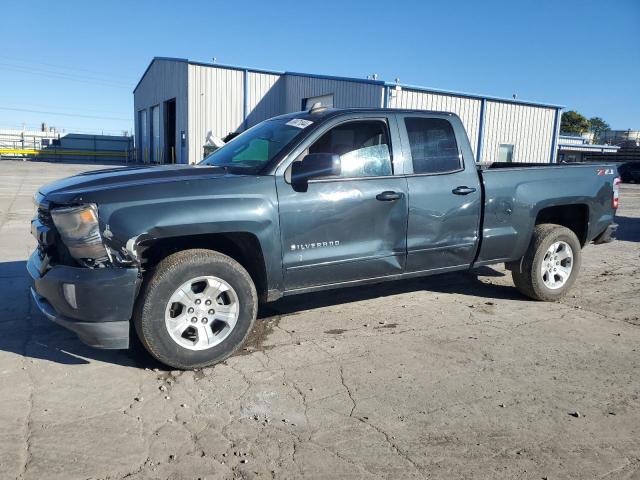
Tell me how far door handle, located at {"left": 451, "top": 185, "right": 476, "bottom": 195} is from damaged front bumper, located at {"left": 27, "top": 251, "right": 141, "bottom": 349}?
Result: 115 inches

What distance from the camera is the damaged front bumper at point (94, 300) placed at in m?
3.47

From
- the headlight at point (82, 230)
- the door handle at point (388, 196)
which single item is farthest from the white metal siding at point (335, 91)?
the headlight at point (82, 230)

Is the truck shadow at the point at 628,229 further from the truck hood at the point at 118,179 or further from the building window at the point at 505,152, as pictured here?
the building window at the point at 505,152

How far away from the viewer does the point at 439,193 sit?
191 inches

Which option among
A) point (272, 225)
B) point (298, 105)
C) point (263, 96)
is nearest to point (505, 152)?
point (298, 105)

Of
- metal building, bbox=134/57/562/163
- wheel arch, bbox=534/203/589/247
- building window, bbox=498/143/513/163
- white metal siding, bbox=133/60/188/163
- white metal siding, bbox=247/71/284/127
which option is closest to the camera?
wheel arch, bbox=534/203/589/247

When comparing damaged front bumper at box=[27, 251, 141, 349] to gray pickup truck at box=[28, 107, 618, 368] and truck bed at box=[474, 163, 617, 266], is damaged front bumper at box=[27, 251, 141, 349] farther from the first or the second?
truck bed at box=[474, 163, 617, 266]

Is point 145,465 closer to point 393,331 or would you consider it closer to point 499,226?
point 393,331

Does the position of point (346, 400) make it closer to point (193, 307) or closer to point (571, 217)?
point (193, 307)

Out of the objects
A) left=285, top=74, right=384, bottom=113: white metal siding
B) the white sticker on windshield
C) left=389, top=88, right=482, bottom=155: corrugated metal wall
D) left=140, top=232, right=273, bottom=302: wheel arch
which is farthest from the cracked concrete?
left=389, top=88, right=482, bottom=155: corrugated metal wall

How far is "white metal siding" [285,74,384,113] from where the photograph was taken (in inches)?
841

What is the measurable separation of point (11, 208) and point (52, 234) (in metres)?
10.4

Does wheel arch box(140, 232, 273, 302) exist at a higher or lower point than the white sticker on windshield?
lower

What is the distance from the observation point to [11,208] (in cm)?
1262
